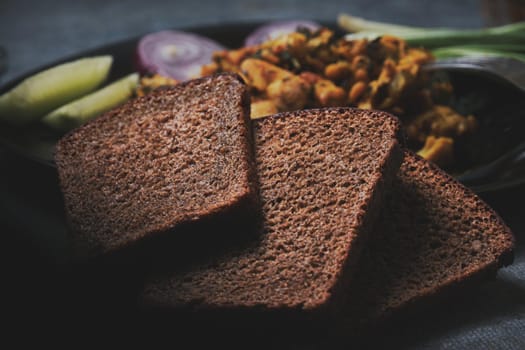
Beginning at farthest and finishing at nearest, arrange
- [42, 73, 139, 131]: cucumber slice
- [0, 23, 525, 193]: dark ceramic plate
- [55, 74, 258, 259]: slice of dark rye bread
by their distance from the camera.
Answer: [42, 73, 139, 131]: cucumber slice
[0, 23, 525, 193]: dark ceramic plate
[55, 74, 258, 259]: slice of dark rye bread

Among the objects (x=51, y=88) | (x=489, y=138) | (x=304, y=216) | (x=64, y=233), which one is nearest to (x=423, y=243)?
(x=304, y=216)

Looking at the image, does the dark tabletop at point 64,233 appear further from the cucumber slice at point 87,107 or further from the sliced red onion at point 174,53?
the sliced red onion at point 174,53

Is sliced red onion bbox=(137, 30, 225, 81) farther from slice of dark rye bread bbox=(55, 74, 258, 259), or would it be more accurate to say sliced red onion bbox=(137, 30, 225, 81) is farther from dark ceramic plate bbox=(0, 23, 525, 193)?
slice of dark rye bread bbox=(55, 74, 258, 259)

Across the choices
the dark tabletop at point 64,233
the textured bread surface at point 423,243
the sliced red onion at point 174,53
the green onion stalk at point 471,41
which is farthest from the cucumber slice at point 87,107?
the textured bread surface at point 423,243

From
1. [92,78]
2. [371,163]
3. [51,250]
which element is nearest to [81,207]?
[51,250]

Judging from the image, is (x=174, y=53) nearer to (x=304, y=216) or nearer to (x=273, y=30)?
(x=273, y=30)

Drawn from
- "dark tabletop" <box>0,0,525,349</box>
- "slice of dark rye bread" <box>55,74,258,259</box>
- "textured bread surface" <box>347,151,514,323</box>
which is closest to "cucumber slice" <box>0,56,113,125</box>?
→ "dark tabletop" <box>0,0,525,349</box>
